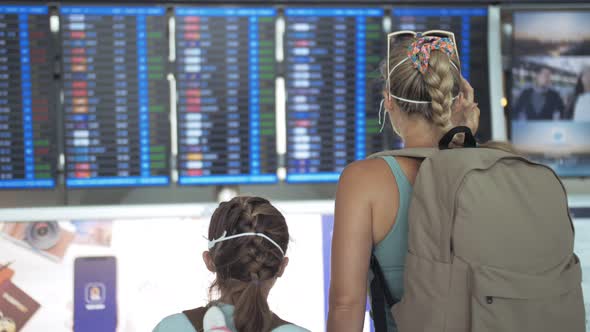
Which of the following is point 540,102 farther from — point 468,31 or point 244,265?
point 244,265

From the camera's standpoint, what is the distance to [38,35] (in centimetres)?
264

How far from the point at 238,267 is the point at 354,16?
173 cm

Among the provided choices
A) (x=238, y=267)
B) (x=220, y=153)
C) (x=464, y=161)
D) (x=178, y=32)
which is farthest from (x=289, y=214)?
(x=178, y=32)

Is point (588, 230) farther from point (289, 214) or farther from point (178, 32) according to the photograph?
point (178, 32)

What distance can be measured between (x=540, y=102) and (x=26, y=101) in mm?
2005

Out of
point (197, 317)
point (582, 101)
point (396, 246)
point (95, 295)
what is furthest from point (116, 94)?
point (582, 101)

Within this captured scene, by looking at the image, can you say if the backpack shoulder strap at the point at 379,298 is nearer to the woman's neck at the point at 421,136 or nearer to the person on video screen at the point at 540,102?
the woman's neck at the point at 421,136

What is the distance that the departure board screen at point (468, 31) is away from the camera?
2.80m

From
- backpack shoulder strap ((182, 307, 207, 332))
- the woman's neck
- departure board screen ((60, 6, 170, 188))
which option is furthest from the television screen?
backpack shoulder strap ((182, 307, 207, 332))

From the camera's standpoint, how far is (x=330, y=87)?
9.12ft

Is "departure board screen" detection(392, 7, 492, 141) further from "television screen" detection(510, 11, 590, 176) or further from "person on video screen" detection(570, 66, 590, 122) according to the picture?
"person on video screen" detection(570, 66, 590, 122)

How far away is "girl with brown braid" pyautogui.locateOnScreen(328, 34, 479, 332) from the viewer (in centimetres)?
126

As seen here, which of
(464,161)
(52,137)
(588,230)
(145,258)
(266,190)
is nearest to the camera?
(464,161)

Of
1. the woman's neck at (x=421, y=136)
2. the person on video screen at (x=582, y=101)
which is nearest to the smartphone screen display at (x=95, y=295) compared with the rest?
the woman's neck at (x=421, y=136)
